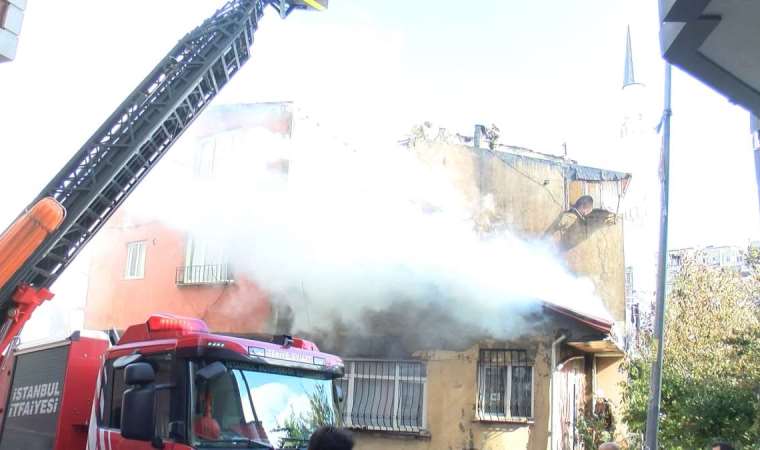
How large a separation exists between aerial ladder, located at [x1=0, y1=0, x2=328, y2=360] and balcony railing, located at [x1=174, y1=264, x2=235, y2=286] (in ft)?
20.1

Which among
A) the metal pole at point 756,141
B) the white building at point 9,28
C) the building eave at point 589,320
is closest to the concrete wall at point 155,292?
the building eave at point 589,320

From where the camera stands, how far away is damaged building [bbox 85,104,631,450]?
36.3 ft

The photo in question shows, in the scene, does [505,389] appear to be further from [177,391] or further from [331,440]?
[331,440]

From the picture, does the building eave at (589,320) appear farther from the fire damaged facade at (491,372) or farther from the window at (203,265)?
the window at (203,265)

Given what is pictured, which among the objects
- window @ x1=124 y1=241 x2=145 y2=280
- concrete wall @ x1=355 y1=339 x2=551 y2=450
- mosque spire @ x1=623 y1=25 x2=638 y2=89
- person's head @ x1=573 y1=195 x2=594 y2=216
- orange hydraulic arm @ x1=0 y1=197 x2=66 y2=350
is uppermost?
mosque spire @ x1=623 y1=25 x2=638 y2=89

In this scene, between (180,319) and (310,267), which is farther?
(310,267)

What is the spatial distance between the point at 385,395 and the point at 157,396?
275 inches

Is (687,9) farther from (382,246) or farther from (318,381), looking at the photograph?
(382,246)

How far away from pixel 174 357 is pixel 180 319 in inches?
28.3

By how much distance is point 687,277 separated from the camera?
14.1m

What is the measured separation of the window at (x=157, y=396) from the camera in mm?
5273

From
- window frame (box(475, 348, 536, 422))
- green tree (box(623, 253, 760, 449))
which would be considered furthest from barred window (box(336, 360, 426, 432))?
green tree (box(623, 253, 760, 449))

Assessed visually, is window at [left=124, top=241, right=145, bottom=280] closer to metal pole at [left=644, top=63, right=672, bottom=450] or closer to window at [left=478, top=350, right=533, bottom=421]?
window at [left=478, top=350, right=533, bottom=421]

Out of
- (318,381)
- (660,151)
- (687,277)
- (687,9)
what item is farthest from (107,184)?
(687,277)
